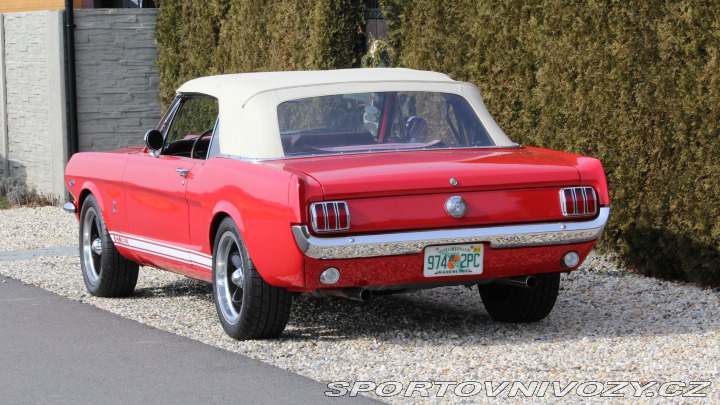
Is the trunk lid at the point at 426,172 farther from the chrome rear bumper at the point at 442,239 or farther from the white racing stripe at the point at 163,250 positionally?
the white racing stripe at the point at 163,250

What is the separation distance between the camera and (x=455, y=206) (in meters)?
7.20

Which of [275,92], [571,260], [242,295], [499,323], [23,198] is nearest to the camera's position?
[571,260]

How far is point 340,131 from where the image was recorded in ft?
26.6

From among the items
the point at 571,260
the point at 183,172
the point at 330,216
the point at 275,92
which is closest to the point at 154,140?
the point at 183,172

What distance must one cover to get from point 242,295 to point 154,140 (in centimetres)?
163

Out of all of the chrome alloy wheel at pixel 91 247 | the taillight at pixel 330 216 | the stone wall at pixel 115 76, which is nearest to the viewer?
the taillight at pixel 330 216

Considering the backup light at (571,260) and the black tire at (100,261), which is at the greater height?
the backup light at (571,260)

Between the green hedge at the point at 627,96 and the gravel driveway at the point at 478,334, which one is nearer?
the gravel driveway at the point at 478,334

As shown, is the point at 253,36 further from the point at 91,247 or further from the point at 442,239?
the point at 442,239

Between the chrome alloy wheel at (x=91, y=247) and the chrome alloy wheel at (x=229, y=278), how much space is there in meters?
2.14

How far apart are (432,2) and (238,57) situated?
427 cm

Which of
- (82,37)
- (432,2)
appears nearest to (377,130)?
(432,2)

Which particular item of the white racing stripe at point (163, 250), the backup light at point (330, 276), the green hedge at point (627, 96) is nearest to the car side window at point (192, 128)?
the white racing stripe at point (163, 250)

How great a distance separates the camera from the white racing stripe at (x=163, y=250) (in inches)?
325
